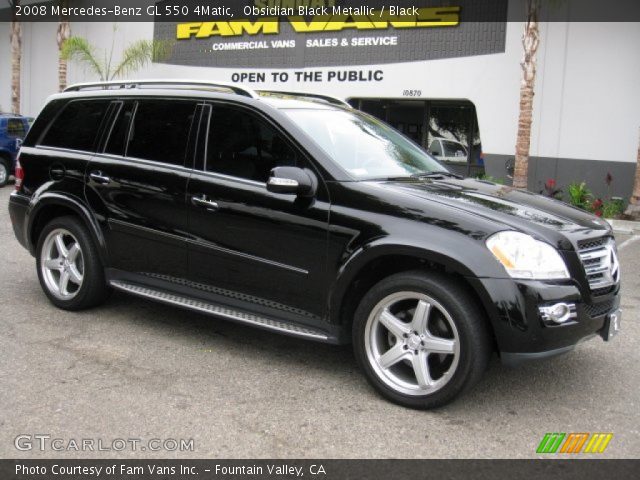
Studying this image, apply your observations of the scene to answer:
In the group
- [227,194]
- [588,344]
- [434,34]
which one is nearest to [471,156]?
[434,34]

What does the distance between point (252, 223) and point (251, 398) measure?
3.63 ft

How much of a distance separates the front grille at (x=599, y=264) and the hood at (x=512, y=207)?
0.21 ft

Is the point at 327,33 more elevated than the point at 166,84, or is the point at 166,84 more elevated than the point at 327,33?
the point at 327,33

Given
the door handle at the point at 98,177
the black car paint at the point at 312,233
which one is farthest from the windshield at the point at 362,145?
the door handle at the point at 98,177

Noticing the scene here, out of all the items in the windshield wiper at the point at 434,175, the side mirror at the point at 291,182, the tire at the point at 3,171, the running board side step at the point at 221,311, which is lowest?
the running board side step at the point at 221,311

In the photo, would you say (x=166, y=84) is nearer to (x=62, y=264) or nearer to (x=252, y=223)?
(x=252, y=223)

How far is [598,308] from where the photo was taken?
3.70 meters

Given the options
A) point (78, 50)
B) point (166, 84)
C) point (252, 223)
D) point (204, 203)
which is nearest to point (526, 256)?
point (252, 223)

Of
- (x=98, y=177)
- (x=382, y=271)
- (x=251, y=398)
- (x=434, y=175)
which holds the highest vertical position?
(x=434, y=175)

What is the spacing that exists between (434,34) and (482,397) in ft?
42.6

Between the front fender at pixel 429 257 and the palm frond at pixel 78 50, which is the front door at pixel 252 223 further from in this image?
the palm frond at pixel 78 50

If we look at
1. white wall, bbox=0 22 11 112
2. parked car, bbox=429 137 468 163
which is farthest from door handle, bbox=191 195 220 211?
white wall, bbox=0 22 11 112

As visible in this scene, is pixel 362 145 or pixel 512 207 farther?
pixel 362 145

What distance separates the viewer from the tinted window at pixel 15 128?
47.2 feet
